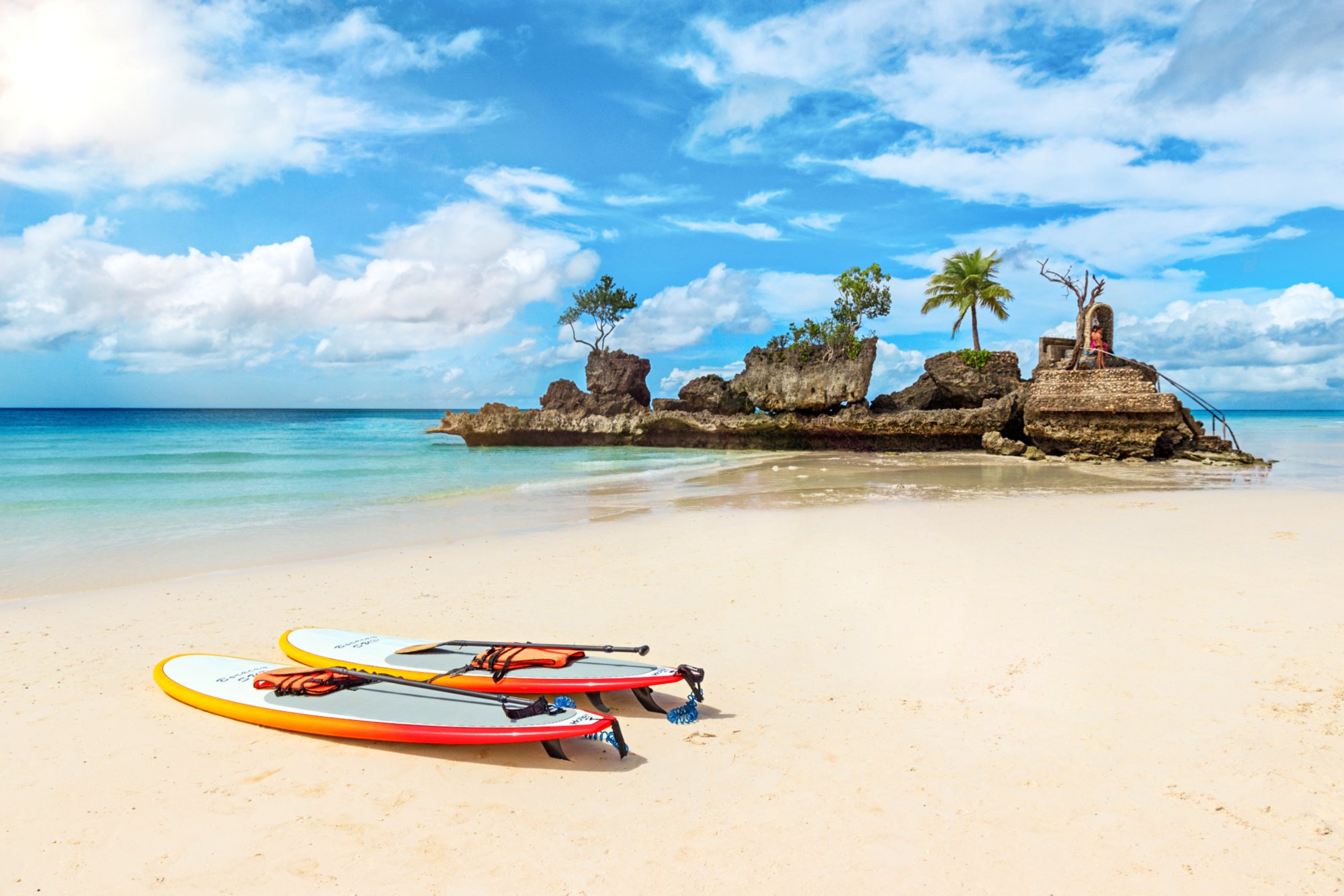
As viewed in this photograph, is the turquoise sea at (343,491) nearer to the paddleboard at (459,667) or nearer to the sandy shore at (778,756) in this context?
the sandy shore at (778,756)

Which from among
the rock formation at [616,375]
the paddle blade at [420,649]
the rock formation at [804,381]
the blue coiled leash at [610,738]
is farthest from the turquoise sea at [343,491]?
the rock formation at [616,375]

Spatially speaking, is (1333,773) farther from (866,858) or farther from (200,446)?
(200,446)

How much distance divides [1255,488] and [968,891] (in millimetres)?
15681

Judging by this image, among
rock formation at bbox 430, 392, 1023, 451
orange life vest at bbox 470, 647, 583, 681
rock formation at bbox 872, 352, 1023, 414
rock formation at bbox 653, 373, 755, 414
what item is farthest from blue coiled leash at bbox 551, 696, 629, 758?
rock formation at bbox 653, 373, 755, 414

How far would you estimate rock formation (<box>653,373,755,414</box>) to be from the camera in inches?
1419

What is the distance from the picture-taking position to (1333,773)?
3.07 m

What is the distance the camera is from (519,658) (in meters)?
4.26

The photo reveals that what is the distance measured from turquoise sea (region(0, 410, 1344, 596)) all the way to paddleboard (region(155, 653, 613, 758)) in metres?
4.84

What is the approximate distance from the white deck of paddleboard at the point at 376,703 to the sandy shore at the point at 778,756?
0.57 feet

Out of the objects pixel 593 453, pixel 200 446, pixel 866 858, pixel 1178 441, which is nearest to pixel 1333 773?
pixel 866 858

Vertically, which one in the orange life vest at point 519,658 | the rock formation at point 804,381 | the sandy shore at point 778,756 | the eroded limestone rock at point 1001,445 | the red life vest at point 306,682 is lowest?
the sandy shore at point 778,756

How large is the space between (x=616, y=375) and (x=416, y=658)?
35706mm

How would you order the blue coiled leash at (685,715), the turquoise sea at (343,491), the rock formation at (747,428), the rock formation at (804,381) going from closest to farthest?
the blue coiled leash at (685,715), the turquoise sea at (343,491), the rock formation at (747,428), the rock formation at (804,381)

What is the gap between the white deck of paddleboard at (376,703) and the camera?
11.4 ft
